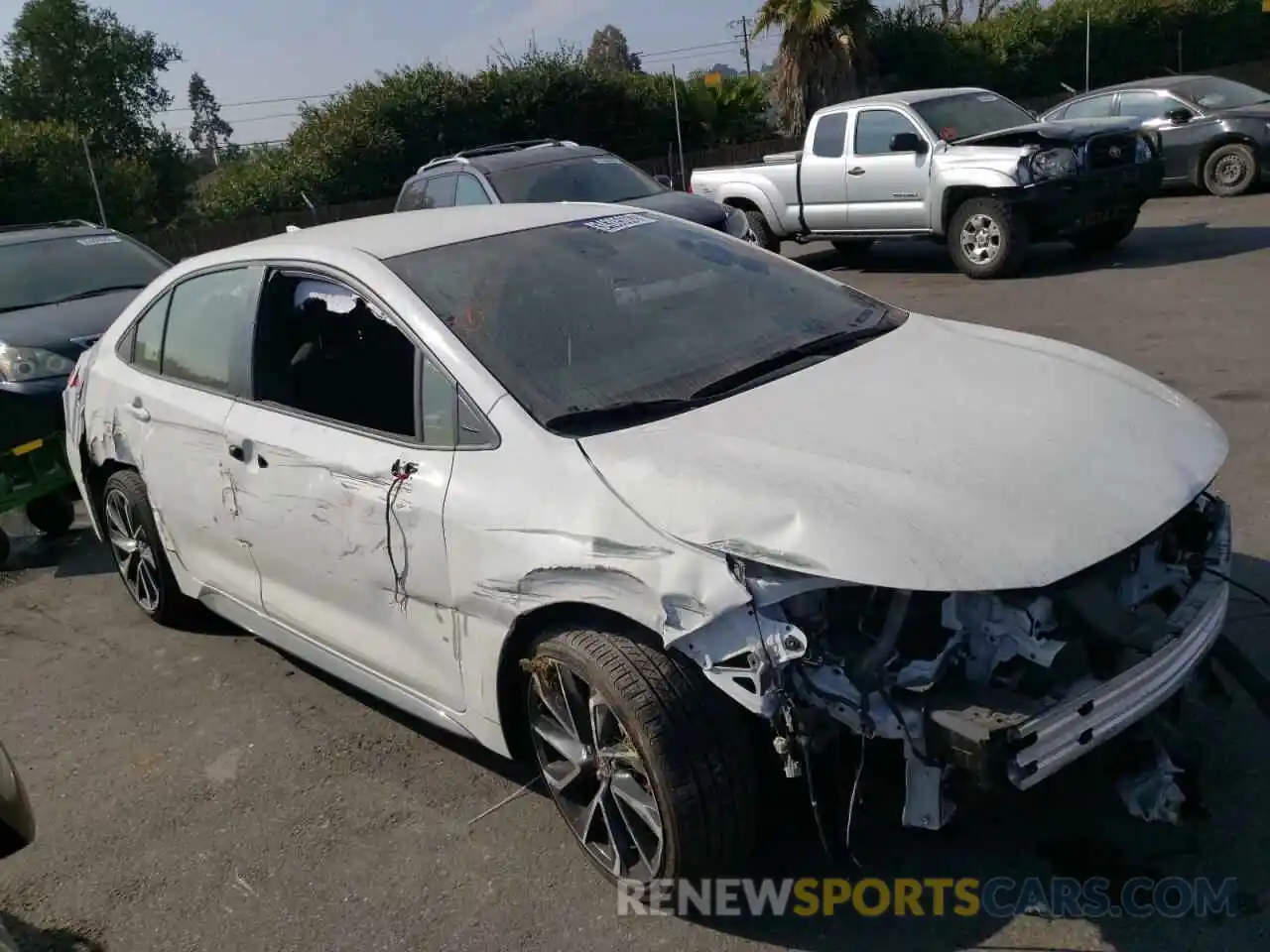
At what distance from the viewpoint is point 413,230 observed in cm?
403

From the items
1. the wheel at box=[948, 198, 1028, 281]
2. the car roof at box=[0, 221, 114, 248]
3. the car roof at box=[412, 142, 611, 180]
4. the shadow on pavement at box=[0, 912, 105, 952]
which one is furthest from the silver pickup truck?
the shadow on pavement at box=[0, 912, 105, 952]

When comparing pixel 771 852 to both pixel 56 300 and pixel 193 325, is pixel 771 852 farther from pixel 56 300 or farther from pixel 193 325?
pixel 56 300

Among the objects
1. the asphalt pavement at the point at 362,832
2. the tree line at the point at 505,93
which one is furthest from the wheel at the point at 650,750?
the tree line at the point at 505,93

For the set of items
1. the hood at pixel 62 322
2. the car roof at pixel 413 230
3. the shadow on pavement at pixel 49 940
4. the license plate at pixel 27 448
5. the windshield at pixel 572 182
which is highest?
the car roof at pixel 413 230

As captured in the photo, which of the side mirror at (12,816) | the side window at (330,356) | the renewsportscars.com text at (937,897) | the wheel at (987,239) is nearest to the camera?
the side mirror at (12,816)

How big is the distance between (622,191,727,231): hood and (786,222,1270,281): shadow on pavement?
2.81m

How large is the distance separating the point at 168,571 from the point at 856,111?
9577 millimetres

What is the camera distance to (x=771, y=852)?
3.16m

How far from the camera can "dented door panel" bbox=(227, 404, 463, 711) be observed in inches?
A: 130

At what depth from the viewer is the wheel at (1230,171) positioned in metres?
14.4

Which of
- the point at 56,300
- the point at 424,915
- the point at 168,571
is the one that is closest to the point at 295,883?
the point at 424,915

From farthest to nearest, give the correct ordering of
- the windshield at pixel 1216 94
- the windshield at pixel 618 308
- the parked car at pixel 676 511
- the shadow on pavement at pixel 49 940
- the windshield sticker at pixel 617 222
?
the windshield at pixel 1216 94 < the windshield sticker at pixel 617 222 < the windshield at pixel 618 308 < the shadow on pavement at pixel 49 940 < the parked car at pixel 676 511

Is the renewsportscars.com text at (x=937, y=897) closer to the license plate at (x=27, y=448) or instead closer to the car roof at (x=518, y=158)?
the license plate at (x=27, y=448)

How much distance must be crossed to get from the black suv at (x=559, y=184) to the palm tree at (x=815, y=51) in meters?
12.9
